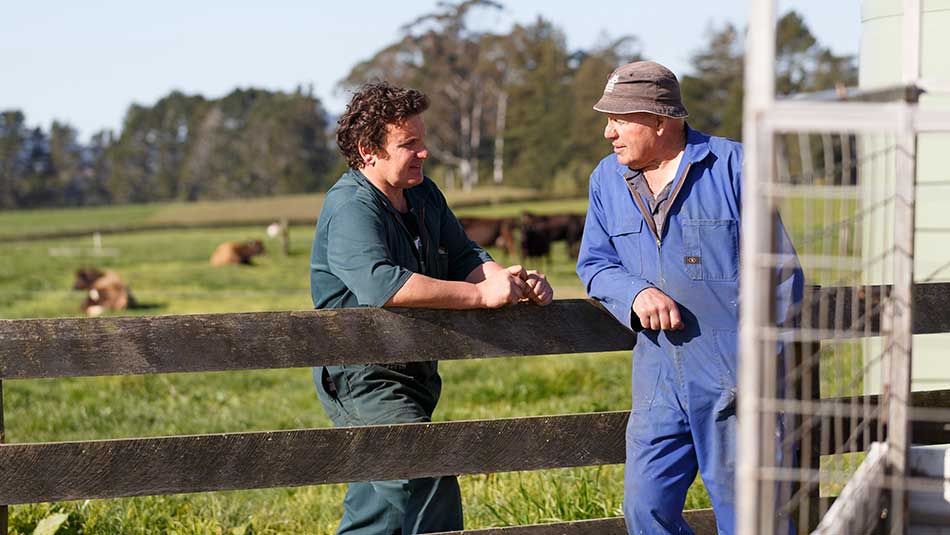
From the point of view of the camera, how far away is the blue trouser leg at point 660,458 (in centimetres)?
361

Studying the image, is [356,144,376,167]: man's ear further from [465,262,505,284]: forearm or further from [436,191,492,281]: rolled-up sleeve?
[465,262,505,284]: forearm

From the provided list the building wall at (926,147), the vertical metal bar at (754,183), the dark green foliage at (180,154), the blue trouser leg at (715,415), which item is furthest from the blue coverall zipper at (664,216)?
the dark green foliage at (180,154)

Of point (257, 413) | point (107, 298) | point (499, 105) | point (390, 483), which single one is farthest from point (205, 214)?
point (390, 483)

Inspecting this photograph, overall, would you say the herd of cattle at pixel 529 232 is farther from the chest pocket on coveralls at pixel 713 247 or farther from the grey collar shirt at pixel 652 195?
the chest pocket on coveralls at pixel 713 247

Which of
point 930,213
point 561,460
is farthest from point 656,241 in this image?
point 930,213

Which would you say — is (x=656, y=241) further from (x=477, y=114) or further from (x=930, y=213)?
(x=477, y=114)

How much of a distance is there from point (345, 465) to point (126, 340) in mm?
760

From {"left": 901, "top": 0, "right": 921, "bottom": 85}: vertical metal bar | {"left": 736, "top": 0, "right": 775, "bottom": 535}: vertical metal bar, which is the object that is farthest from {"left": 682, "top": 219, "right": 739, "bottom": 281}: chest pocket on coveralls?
{"left": 736, "top": 0, "right": 775, "bottom": 535}: vertical metal bar

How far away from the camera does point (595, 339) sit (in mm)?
3918

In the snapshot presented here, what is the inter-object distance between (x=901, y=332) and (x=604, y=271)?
105cm

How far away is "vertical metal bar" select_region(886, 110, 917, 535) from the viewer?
2.78m

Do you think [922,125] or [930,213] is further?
[930,213]

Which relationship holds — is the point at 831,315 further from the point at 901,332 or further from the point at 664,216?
the point at 901,332

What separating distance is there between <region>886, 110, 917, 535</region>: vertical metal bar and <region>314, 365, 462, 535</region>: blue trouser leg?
150 centimetres
